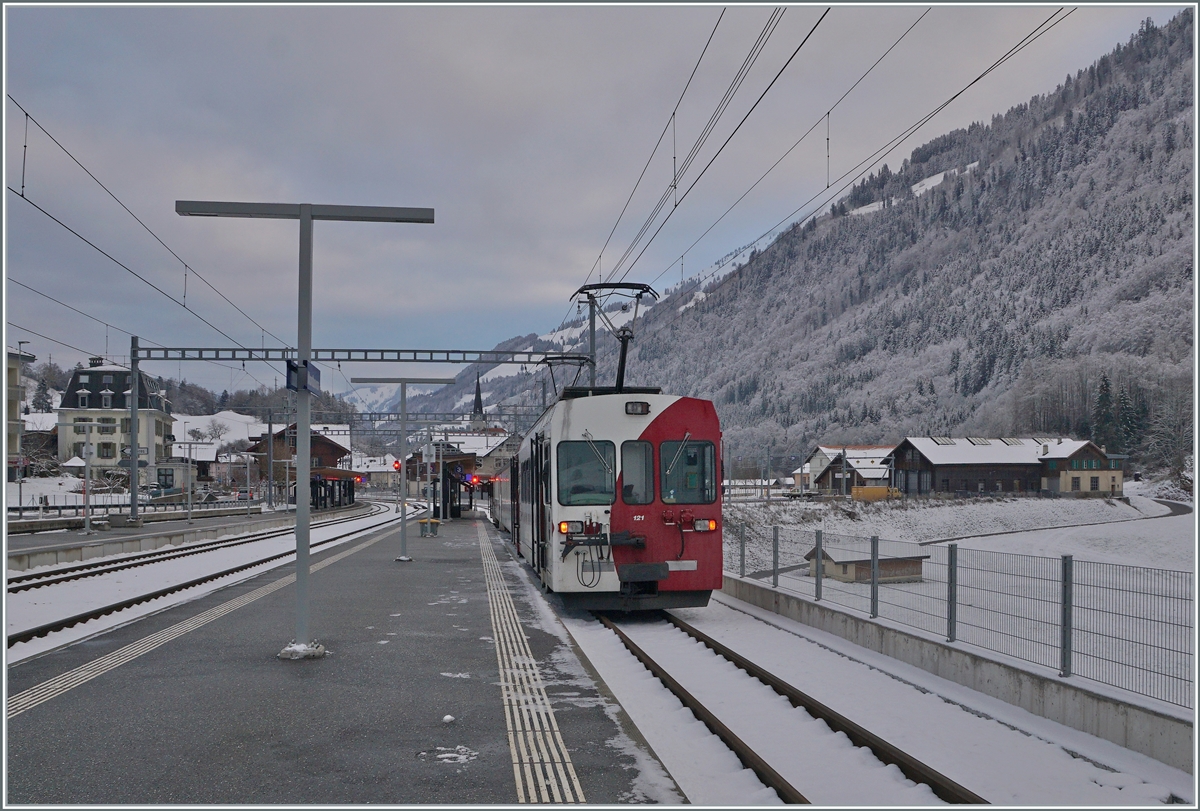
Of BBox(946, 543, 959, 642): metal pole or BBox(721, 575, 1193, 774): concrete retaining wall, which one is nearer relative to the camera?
BBox(721, 575, 1193, 774): concrete retaining wall

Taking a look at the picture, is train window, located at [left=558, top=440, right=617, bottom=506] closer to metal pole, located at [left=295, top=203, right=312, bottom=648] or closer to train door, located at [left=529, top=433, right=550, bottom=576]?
train door, located at [left=529, top=433, right=550, bottom=576]

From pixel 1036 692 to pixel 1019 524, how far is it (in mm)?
62141

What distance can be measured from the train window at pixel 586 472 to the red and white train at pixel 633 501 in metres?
0.01

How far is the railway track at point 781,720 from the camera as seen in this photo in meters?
5.95

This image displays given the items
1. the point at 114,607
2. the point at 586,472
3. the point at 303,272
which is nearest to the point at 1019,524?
the point at 586,472

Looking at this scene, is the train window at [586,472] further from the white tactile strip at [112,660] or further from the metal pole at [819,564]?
the white tactile strip at [112,660]

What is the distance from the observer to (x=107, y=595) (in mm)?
16875

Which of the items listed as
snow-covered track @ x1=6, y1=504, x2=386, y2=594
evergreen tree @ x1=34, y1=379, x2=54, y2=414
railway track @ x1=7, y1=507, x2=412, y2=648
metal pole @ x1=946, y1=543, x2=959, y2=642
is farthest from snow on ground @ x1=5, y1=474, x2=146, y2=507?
metal pole @ x1=946, y1=543, x2=959, y2=642

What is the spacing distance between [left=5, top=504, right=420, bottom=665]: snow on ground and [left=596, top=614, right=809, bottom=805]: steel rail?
23.2 feet

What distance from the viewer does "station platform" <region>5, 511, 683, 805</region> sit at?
611 cm

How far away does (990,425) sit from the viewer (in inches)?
5005

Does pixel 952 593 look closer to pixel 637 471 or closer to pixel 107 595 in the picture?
pixel 637 471

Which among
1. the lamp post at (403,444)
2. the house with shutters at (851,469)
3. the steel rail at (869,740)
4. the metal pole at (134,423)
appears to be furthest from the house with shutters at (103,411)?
the steel rail at (869,740)

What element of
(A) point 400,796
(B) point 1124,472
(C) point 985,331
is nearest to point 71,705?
(A) point 400,796
